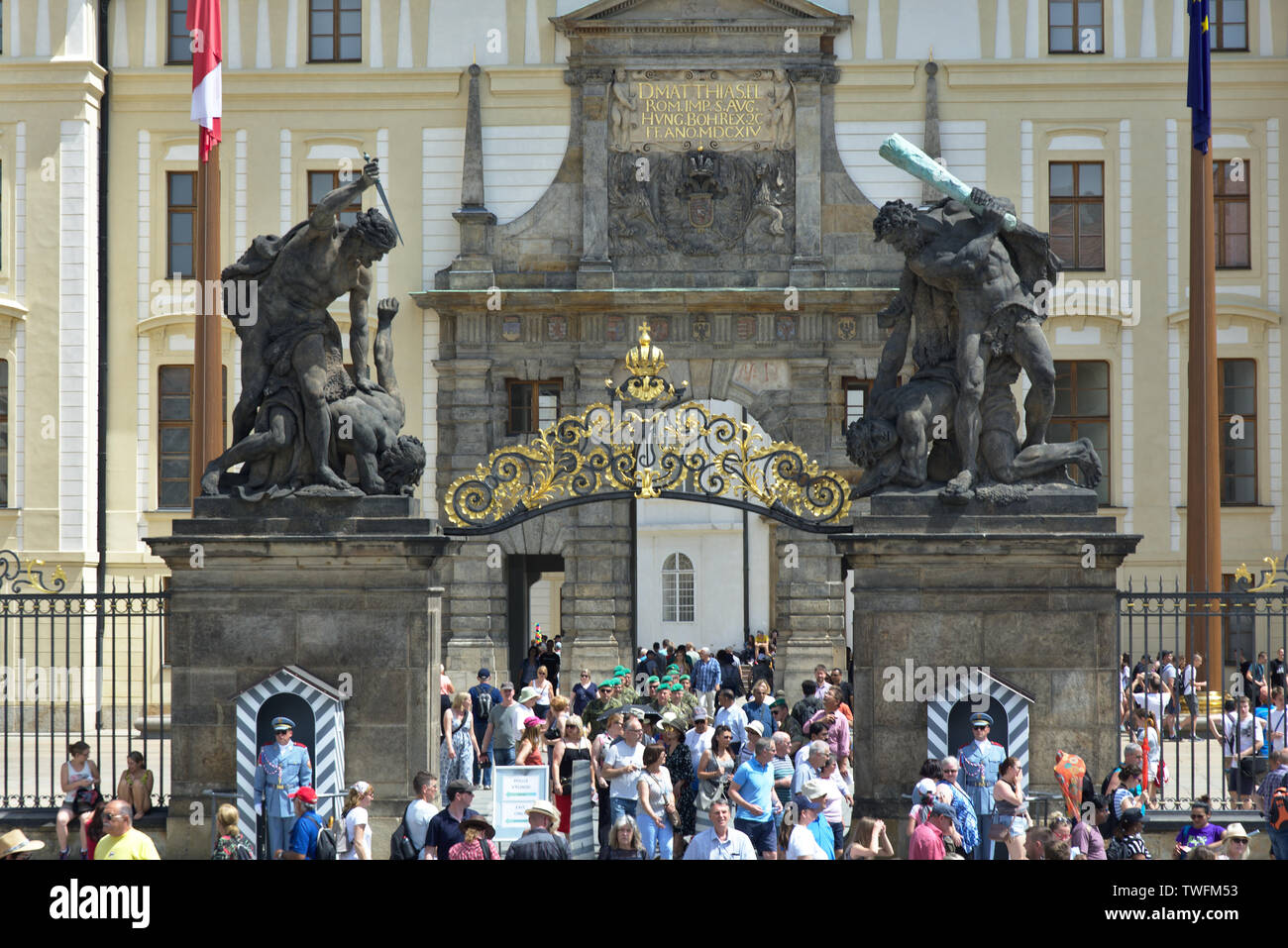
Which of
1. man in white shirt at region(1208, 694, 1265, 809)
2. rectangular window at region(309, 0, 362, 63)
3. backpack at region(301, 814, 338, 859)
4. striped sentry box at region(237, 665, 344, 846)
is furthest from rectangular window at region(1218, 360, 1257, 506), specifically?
backpack at region(301, 814, 338, 859)

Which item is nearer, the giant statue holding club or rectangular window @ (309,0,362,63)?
the giant statue holding club

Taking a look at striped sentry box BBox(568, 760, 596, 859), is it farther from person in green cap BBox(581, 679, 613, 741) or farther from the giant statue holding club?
person in green cap BBox(581, 679, 613, 741)

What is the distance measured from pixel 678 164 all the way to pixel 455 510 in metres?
15.7

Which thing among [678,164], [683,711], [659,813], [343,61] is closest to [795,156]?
[678,164]

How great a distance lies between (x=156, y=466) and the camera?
29391 millimetres

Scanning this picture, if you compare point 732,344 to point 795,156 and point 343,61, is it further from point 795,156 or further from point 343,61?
point 343,61

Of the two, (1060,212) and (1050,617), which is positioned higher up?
(1060,212)

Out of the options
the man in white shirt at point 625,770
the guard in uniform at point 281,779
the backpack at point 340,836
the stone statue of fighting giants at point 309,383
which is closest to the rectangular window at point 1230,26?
the stone statue of fighting giants at point 309,383

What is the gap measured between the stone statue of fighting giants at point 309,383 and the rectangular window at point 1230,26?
63.6 ft

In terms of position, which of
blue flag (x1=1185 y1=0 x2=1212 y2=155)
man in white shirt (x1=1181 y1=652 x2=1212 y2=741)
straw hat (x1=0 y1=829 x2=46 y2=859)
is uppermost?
blue flag (x1=1185 y1=0 x2=1212 y2=155)

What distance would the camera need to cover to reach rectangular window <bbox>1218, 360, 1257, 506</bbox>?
95.6ft

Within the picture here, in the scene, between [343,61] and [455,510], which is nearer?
[455,510]

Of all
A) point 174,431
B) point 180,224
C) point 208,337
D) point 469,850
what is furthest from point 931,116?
point 469,850

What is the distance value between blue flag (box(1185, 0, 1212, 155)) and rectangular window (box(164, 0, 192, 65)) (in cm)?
1569
